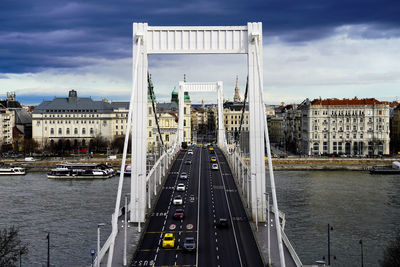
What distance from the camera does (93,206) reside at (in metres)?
45.2

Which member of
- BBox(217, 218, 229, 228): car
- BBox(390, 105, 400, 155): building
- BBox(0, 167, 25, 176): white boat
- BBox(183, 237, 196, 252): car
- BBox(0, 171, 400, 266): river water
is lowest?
BBox(0, 171, 400, 266): river water

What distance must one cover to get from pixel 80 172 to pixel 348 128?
4967 cm

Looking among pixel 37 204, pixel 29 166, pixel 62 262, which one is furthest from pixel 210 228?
pixel 29 166

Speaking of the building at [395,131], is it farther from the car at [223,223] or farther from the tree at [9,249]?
the tree at [9,249]

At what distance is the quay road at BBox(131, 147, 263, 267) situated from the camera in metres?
22.3

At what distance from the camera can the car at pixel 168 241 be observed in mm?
23969

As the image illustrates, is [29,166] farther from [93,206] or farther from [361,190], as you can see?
[361,190]

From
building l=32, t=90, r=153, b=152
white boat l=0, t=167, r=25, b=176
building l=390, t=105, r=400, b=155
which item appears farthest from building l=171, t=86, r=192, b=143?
building l=390, t=105, r=400, b=155

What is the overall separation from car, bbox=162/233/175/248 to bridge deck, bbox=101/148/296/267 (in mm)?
197

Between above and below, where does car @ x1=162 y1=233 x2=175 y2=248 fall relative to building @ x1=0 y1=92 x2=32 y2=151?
below

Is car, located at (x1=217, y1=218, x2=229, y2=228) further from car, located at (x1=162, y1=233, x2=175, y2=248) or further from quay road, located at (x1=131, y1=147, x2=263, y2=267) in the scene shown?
car, located at (x1=162, y1=233, x2=175, y2=248)

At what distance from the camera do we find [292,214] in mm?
40875

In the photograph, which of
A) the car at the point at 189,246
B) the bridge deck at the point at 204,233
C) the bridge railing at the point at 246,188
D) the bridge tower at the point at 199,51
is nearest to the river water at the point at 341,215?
the bridge railing at the point at 246,188

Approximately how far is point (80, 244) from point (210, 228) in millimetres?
9865
